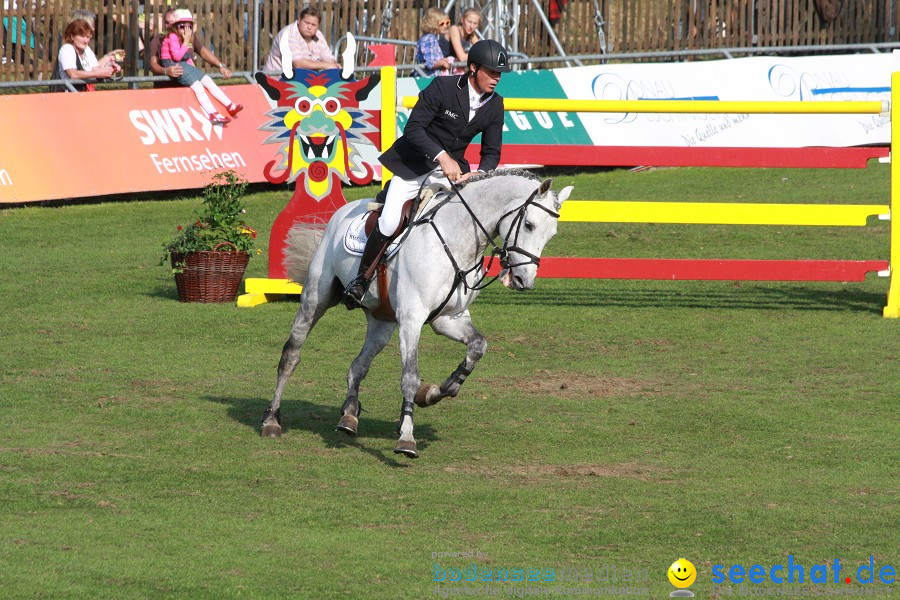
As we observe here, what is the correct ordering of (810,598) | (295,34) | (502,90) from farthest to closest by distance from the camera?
1. (502,90)
2. (295,34)
3. (810,598)

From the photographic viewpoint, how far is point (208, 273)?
1391 centimetres

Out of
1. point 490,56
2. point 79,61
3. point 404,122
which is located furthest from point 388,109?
point 79,61

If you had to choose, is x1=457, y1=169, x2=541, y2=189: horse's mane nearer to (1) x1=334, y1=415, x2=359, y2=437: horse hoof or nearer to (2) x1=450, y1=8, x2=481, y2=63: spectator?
(1) x1=334, y1=415, x2=359, y2=437: horse hoof

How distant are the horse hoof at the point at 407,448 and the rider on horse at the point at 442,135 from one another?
3.82 ft

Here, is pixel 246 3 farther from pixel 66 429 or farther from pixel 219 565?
pixel 219 565

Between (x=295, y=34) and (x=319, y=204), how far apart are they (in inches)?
224

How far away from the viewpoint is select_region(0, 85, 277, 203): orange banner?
17.4 metres

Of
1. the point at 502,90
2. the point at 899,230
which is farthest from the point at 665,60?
the point at 899,230

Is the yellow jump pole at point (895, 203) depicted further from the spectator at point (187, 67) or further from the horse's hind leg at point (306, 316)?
the spectator at point (187, 67)

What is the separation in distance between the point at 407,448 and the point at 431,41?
42.4 ft

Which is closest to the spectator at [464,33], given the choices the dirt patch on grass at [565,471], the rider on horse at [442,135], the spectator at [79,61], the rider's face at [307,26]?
the rider's face at [307,26]

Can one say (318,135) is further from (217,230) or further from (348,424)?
(348,424)

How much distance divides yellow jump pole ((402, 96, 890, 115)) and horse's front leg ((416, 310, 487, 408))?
4.56 metres

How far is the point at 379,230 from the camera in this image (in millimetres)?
8992
